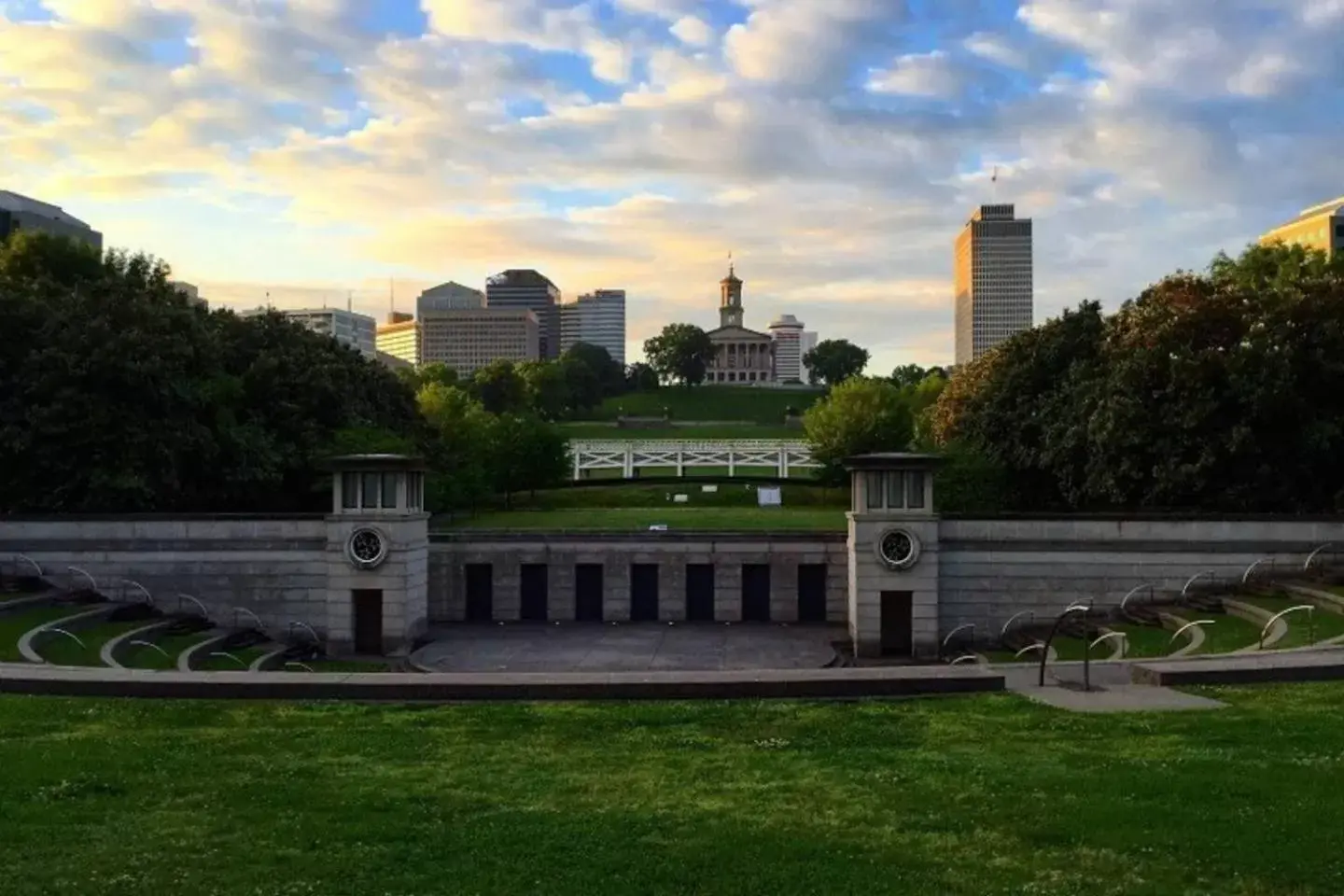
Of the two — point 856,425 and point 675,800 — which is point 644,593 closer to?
point 675,800

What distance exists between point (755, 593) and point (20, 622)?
67.5 feet

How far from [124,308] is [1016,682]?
33.1m

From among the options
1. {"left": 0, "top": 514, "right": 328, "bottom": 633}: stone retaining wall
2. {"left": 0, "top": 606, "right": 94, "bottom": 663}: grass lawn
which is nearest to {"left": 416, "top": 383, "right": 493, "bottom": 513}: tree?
{"left": 0, "top": 514, "right": 328, "bottom": 633}: stone retaining wall

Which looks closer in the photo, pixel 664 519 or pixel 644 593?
pixel 644 593

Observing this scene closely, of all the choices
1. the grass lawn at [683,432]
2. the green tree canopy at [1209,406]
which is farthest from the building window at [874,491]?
the grass lawn at [683,432]

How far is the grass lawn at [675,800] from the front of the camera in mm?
9797

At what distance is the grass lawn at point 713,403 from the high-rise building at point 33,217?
7678 centimetres

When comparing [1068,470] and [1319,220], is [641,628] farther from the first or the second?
[1319,220]

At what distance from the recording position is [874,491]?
32.8m

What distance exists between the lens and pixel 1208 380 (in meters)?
38.5

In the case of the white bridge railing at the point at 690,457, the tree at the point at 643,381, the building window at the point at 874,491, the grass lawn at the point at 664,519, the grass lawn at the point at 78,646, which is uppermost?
the tree at the point at 643,381

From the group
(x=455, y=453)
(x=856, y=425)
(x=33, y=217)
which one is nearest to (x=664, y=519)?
(x=455, y=453)

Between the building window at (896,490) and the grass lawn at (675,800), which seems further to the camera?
the building window at (896,490)

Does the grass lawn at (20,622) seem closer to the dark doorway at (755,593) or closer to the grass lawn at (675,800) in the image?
the grass lawn at (675,800)
